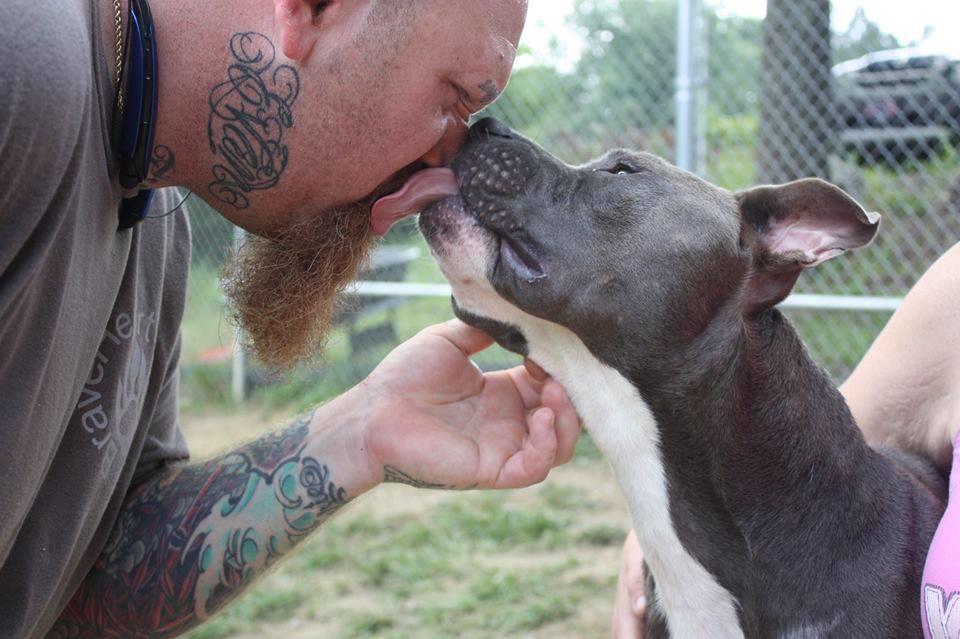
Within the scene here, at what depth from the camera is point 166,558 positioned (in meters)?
2.74

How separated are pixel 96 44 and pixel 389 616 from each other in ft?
11.1

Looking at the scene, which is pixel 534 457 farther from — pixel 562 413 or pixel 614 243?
pixel 614 243

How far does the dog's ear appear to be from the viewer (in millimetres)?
2674

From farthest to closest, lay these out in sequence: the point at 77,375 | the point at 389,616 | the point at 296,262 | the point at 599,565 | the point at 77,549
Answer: the point at 599,565, the point at 389,616, the point at 296,262, the point at 77,549, the point at 77,375

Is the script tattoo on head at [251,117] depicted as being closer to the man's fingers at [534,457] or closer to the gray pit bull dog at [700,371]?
the gray pit bull dog at [700,371]

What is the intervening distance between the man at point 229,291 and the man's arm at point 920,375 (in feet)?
2.91

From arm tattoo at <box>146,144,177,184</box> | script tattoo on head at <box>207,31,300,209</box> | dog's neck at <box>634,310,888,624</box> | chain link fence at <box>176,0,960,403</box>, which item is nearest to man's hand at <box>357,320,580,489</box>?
dog's neck at <box>634,310,888,624</box>

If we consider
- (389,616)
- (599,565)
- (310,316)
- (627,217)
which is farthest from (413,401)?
(599,565)

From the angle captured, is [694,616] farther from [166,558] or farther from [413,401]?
[166,558]

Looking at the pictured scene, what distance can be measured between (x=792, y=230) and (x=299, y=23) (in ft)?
4.39

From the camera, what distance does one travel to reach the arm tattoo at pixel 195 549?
273 cm

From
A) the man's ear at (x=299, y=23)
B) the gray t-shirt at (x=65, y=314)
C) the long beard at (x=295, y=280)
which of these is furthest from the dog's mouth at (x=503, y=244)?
the gray t-shirt at (x=65, y=314)

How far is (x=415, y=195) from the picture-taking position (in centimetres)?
272

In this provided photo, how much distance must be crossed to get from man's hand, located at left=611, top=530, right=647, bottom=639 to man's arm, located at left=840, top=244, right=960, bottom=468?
0.73 meters
